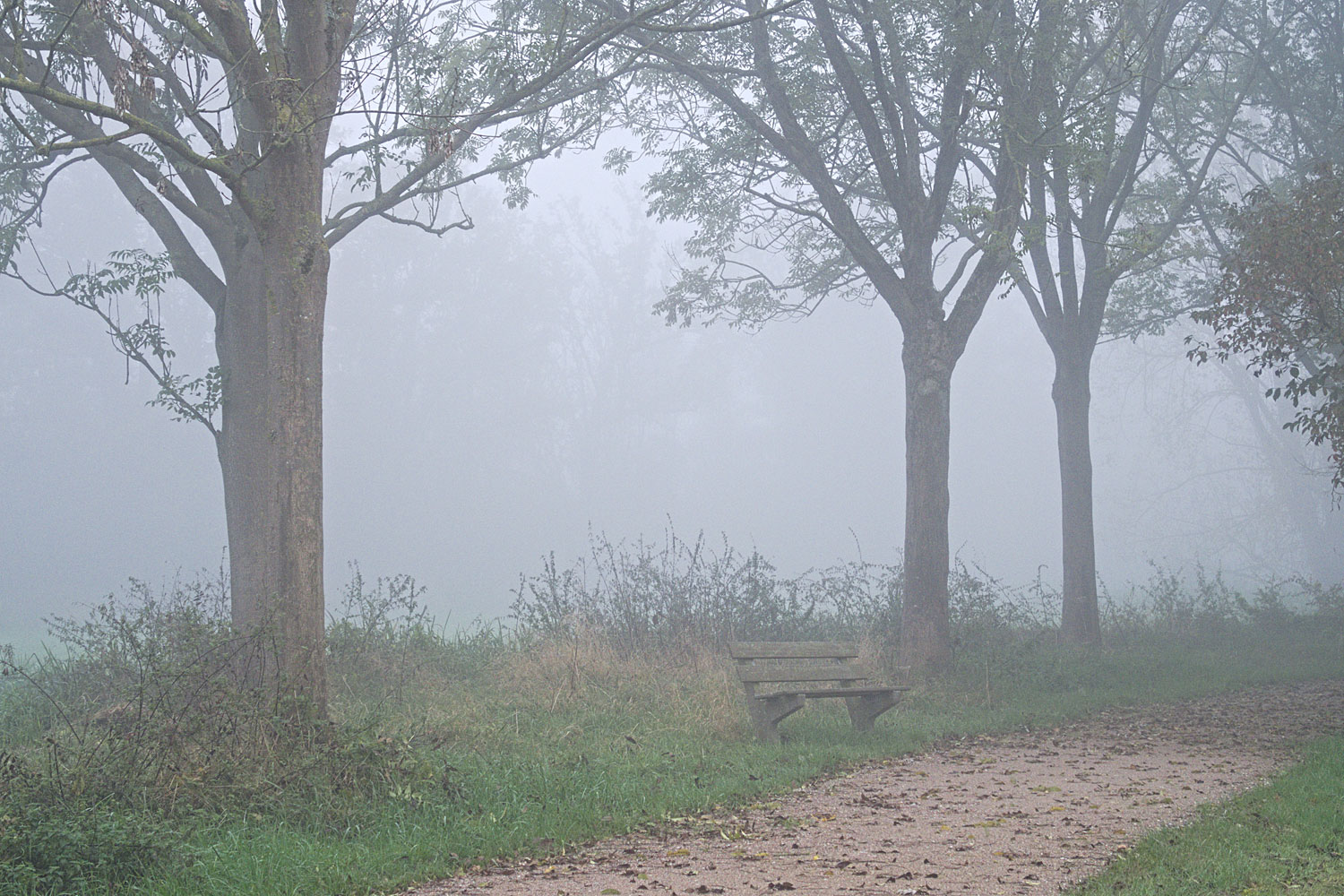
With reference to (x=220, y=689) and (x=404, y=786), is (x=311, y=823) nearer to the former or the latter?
(x=404, y=786)

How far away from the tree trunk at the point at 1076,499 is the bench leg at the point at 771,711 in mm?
8970

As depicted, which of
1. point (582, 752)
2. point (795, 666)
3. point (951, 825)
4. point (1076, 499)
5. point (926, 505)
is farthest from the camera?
point (1076, 499)

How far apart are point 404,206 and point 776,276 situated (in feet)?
124

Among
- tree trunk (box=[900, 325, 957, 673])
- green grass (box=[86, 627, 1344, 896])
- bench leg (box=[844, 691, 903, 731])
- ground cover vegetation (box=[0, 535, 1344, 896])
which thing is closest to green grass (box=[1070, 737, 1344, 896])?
green grass (box=[86, 627, 1344, 896])

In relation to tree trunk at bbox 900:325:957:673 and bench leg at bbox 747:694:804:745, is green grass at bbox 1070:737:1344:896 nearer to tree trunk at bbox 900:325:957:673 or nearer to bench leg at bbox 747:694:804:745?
bench leg at bbox 747:694:804:745

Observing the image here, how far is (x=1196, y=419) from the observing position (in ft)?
247

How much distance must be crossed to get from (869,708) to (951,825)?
3482 mm

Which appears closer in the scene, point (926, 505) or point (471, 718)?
point (471, 718)

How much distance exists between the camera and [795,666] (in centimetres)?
942

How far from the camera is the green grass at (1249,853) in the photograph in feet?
15.4

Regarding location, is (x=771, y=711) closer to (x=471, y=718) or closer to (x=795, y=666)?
(x=795, y=666)

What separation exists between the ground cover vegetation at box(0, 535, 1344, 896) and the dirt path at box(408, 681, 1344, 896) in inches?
16.3

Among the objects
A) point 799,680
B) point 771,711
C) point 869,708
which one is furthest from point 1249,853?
point 869,708

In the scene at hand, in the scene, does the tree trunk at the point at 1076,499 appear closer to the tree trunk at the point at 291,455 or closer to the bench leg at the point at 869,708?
the bench leg at the point at 869,708
